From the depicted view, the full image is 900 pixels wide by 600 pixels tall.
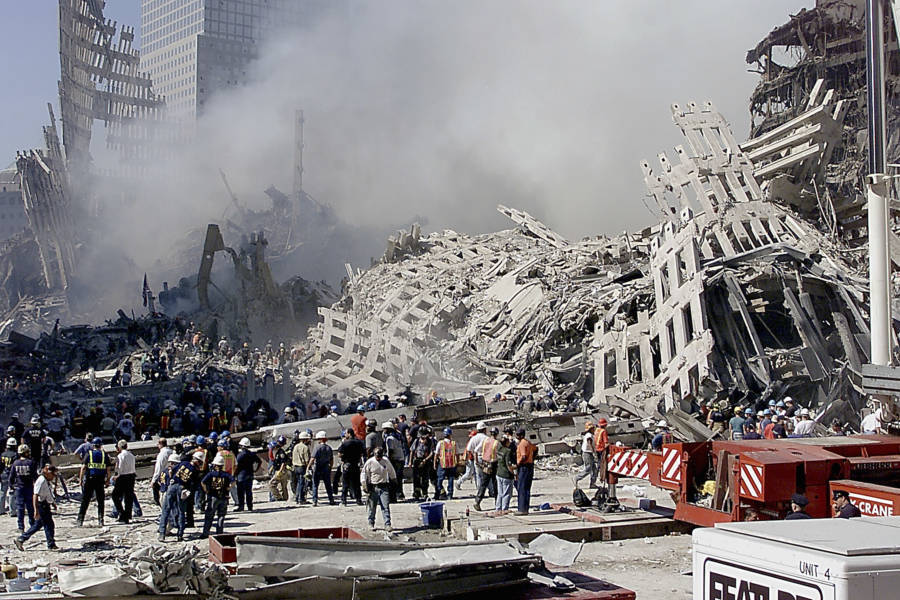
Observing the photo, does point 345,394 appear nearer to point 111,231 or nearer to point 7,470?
point 7,470

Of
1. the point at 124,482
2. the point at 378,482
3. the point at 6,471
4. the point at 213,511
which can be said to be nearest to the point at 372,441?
the point at 378,482

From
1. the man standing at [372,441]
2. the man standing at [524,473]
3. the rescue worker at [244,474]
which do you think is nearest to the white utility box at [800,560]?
the man standing at [524,473]

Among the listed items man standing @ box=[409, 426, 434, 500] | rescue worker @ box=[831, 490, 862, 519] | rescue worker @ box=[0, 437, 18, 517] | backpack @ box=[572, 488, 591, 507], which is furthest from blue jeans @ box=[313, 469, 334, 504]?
rescue worker @ box=[831, 490, 862, 519]

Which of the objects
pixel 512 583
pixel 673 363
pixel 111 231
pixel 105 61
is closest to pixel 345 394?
pixel 673 363

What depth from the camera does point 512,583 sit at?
6.05 m

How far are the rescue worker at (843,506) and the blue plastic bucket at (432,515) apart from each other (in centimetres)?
413

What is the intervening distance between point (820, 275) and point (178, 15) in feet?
312

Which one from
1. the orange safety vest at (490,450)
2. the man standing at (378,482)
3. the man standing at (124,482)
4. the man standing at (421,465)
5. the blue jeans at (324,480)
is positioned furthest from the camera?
the man standing at (421,465)

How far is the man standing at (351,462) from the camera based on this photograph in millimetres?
11741

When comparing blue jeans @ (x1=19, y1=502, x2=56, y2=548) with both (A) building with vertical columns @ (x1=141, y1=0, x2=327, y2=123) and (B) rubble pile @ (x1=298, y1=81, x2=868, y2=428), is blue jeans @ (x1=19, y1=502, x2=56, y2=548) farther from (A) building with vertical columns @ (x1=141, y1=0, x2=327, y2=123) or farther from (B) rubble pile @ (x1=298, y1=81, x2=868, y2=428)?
(A) building with vertical columns @ (x1=141, y1=0, x2=327, y2=123)

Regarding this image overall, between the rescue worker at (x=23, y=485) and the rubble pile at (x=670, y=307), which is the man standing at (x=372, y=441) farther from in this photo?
the rubble pile at (x=670, y=307)

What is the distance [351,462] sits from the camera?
11.9 m

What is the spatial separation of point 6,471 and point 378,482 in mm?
5075

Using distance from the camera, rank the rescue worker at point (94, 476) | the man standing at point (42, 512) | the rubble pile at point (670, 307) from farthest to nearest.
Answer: the rubble pile at point (670, 307) → the rescue worker at point (94, 476) → the man standing at point (42, 512)
